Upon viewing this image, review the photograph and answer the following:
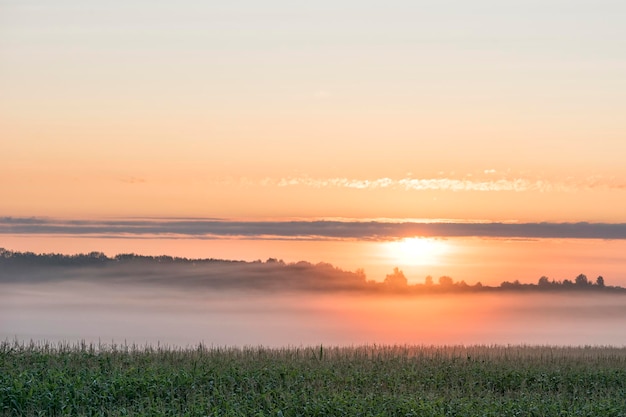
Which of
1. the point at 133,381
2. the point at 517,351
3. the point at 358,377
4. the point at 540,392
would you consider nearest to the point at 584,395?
the point at 540,392

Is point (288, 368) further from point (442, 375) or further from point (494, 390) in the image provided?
point (494, 390)

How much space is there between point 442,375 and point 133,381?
34.6 ft

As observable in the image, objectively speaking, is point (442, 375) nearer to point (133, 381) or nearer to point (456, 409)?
point (456, 409)

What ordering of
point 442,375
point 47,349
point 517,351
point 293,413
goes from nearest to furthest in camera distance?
point 293,413 < point 442,375 < point 47,349 < point 517,351

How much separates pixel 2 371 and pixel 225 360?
7.43 metres

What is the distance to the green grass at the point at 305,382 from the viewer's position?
21.6m

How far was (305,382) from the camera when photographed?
24641 mm

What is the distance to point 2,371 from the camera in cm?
2517

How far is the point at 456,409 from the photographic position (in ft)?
71.1

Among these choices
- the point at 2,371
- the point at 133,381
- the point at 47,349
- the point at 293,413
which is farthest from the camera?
the point at 47,349

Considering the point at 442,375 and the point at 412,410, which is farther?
the point at 442,375

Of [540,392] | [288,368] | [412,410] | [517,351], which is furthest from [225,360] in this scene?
[517,351]

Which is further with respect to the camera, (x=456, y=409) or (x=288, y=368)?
(x=288, y=368)

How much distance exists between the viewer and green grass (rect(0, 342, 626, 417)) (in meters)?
21.6
